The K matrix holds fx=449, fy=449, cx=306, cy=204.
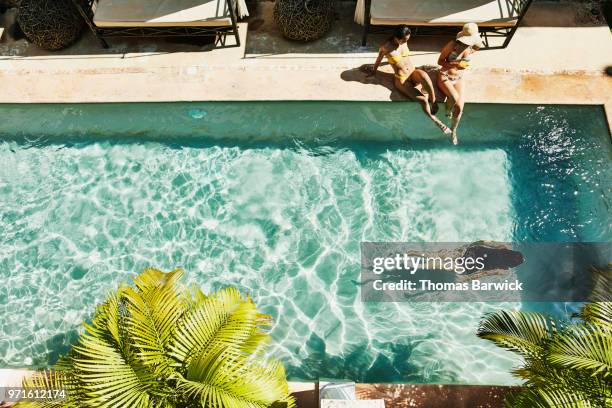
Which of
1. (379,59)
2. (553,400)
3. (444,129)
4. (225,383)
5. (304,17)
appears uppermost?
(379,59)

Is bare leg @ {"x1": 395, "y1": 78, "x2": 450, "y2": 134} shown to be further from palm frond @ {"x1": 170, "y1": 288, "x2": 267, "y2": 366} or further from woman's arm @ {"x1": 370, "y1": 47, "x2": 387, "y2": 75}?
palm frond @ {"x1": 170, "y1": 288, "x2": 267, "y2": 366}

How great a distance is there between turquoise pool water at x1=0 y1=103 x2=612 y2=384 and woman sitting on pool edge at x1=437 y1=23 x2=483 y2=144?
45 cm

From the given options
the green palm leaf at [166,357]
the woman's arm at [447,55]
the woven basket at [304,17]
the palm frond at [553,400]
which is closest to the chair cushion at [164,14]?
the woven basket at [304,17]

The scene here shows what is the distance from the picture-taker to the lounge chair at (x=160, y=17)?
8125 mm

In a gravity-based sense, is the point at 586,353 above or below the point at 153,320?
above

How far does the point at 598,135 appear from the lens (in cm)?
789

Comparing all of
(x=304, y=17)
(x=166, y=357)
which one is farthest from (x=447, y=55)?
(x=166, y=357)

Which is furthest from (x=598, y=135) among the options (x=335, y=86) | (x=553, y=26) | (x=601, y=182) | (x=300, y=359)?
(x=300, y=359)

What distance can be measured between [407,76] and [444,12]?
1.30 meters

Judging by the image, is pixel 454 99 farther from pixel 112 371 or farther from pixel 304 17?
pixel 112 371

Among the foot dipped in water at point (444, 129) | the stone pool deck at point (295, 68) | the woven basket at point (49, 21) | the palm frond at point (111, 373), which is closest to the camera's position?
the palm frond at point (111, 373)

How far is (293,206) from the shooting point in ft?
25.6

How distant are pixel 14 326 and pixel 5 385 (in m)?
1.02

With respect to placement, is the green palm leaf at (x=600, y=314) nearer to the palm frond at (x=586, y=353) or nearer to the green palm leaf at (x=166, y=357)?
the palm frond at (x=586, y=353)
